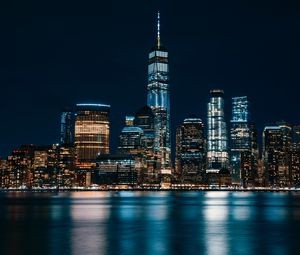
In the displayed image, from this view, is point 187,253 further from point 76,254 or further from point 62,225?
point 62,225

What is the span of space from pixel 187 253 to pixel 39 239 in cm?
1674

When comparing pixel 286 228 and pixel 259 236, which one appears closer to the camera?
pixel 259 236

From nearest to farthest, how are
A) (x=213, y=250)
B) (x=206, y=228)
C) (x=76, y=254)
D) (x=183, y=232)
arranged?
1. (x=76, y=254)
2. (x=213, y=250)
3. (x=183, y=232)
4. (x=206, y=228)

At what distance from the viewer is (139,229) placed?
63.1 m

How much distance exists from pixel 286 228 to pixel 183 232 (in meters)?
13.9

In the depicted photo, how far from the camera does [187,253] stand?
139 ft

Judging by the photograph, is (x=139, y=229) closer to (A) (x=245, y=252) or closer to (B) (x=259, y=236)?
(B) (x=259, y=236)

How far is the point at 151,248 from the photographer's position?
149 ft

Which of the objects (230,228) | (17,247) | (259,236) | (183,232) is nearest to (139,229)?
(183,232)

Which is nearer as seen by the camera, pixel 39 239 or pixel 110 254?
pixel 110 254

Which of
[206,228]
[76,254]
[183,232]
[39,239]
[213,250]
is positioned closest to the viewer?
[76,254]

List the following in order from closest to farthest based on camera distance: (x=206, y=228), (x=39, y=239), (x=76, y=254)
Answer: (x=76, y=254) → (x=39, y=239) → (x=206, y=228)

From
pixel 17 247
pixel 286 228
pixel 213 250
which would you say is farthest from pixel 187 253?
pixel 286 228

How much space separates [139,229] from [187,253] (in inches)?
836
